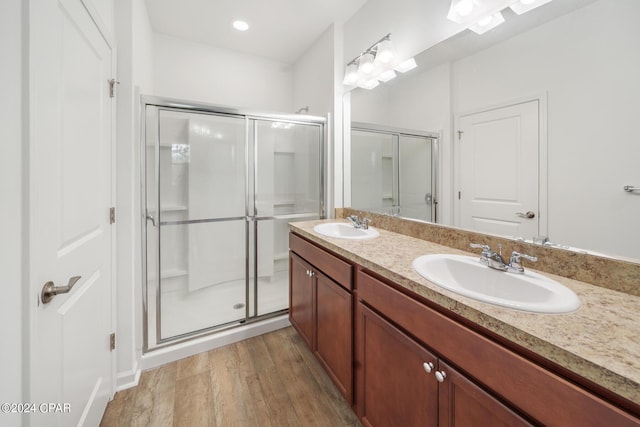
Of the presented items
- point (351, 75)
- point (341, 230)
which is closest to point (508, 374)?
point (341, 230)

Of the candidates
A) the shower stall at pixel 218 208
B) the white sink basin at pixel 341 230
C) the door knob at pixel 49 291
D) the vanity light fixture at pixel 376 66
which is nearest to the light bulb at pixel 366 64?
the vanity light fixture at pixel 376 66

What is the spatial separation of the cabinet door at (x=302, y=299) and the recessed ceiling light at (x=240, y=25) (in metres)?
2.05

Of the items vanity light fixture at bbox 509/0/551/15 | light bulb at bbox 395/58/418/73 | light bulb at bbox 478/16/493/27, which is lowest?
vanity light fixture at bbox 509/0/551/15

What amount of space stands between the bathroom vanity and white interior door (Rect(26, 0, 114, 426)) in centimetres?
111

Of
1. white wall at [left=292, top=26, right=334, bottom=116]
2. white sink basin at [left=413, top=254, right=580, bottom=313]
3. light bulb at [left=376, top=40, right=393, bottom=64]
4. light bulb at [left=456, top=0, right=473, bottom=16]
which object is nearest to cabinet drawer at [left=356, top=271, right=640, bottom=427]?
white sink basin at [left=413, top=254, right=580, bottom=313]

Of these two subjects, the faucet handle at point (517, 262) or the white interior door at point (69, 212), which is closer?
the white interior door at point (69, 212)

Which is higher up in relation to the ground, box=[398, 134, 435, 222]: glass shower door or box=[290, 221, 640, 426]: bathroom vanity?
box=[398, 134, 435, 222]: glass shower door

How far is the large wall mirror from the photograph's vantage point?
842 mm

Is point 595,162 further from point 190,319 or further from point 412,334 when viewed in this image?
point 190,319

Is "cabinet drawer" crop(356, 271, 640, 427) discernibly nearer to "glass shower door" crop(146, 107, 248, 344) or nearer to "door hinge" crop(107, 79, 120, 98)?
"glass shower door" crop(146, 107, 248, 344)

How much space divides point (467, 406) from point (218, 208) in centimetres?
194

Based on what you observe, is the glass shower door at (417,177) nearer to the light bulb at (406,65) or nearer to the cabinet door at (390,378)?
the light bulb at (406,65)

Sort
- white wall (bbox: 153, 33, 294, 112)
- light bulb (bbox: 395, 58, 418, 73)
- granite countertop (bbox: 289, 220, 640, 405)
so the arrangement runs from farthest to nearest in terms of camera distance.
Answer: white wall (bbox: 153, 33, 294, 112) < light bulb (bbox: 395, 58, 418, 73) < granite countertop (bbox: 289, 220, 640, 405)

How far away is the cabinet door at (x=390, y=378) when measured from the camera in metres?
0.85
